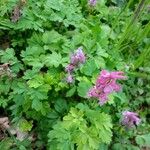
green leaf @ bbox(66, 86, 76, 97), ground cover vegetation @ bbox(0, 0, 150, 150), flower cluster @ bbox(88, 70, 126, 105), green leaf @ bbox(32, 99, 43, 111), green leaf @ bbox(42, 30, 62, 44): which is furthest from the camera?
green leaf @ bbox(42, 30, 62, 44)

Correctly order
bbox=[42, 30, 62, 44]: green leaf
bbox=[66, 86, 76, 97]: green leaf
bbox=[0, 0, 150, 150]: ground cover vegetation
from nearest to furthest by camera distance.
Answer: bbox=[0, 0, 150, 150]: ground cover vegetation → bbox=[66, 86, 76, 97]: green leaf → bbox=[42, 30, 62, 44]: green leaf

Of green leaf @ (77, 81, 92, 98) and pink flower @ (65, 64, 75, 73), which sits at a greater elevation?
pink flower @ (65, 64, 75, 73)

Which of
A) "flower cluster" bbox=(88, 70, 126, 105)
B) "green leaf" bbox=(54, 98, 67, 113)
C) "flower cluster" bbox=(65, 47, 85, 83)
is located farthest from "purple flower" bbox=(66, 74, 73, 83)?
"flower cluster" bbox=(88, 70, 126, 105)

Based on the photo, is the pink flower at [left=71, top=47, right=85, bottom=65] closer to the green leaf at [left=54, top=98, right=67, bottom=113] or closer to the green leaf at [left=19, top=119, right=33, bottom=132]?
the green leaf at [left=54, top=98, right=67, bottom=113]

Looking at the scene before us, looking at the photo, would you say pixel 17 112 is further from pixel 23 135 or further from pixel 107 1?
pixel 107 1

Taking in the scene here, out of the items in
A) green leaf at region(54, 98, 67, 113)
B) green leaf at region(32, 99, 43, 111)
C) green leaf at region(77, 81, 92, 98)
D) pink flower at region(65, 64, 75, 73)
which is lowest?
green leaf at region(54, 98, 67, 113)

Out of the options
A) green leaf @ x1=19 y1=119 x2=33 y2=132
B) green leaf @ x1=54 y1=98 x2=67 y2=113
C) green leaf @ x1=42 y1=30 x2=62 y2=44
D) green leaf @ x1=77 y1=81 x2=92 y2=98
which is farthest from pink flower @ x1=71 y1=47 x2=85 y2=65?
green leaf @ x1=19 y1=119 x2=33 y2=132

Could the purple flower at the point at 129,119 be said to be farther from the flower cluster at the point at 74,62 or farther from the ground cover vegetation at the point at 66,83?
the flower cluster at the point at 74,62

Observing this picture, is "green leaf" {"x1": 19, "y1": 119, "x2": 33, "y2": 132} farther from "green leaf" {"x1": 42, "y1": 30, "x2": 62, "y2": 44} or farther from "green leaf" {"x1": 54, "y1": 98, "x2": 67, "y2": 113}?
"green leaf" {"x1": 42, "y1": 30, "x2": 62, "y2": 44}

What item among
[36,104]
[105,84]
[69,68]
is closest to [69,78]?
[69,68]

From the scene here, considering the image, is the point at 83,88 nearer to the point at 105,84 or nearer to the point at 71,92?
the point at 71,92

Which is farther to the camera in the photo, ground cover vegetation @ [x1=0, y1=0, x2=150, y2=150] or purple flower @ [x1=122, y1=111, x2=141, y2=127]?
purple flower @ [x1=122, y1=111, x2=141, y2=127]
